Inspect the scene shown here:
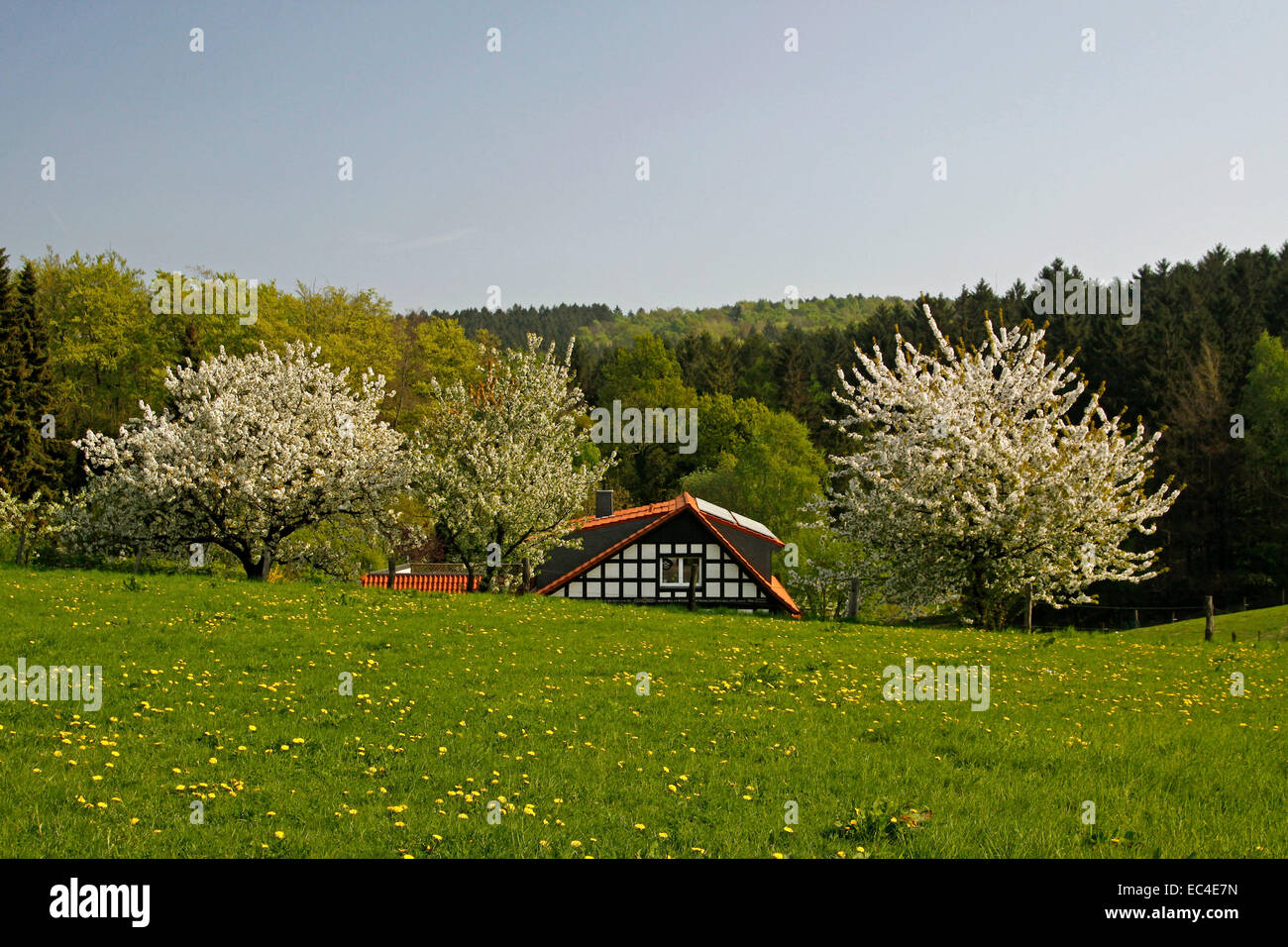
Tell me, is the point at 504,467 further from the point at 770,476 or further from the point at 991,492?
the point at 770,476

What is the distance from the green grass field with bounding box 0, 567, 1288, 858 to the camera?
853 cm

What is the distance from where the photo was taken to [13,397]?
5762 cm

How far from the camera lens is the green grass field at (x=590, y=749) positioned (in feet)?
28.0

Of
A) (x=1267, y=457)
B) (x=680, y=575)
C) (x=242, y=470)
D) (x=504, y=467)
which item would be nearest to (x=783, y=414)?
(x=1267, y=457)

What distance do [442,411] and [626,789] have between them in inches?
1243

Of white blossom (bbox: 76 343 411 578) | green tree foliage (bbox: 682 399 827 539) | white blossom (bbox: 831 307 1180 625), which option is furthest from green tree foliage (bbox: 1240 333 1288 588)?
white blossom (bbox: 76 343 411 578)

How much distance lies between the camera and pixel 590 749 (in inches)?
458

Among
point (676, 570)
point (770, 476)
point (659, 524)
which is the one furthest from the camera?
point (770, 476)

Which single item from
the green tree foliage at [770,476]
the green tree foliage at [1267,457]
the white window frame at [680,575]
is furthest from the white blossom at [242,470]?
the green tree foliage at [1267,457]

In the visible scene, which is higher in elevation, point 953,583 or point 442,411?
point 442,411

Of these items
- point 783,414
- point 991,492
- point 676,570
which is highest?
point 783,414

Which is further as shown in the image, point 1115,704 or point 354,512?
point 354,512
